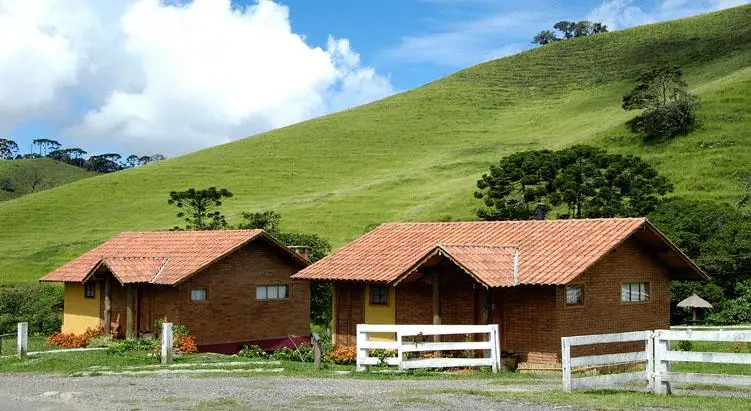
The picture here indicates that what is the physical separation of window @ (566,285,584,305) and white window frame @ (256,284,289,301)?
15.2 meters

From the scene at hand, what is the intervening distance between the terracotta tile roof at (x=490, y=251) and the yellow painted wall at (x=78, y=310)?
1109cm

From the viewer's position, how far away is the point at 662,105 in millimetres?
86188

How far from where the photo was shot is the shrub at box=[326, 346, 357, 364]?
28484 mm

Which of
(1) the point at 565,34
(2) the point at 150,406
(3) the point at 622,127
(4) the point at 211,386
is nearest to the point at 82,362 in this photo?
(4) the point at 211,386

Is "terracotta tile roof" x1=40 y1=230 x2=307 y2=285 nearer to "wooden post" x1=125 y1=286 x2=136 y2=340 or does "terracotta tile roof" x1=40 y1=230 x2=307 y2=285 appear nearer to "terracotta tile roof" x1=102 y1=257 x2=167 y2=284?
"terracotta tile roof" x1=102 y1=257 x2=167 y2=284

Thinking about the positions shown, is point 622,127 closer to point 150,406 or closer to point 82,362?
point 82,362

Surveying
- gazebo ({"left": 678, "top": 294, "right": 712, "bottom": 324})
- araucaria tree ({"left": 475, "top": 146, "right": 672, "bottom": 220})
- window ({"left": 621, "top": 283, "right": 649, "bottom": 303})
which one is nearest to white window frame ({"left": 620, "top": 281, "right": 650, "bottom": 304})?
window ({"left": 621, "top": 283, "right": 649, "bottom": 303})

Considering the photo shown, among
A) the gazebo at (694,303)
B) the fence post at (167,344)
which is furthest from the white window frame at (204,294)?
the gazebo at (694,303)

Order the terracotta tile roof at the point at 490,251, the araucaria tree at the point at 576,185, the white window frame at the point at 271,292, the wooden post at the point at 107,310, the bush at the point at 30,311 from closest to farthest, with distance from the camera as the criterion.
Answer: the terracotta tile roof at the point at 490,251 < the wooden post at the point at 107,310 < the white window frame at the point at 271,292 < the bush at the point at 30,311 < the araucaria tree at the point at 576,185

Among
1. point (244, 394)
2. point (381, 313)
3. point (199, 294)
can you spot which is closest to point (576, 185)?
point (199, 294)

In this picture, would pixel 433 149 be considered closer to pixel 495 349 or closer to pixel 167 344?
pixel 167 344

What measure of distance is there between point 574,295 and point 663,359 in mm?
11098

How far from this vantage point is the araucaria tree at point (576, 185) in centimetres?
5694

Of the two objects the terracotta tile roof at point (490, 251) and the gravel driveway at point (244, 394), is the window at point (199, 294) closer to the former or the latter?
the terracotta tile roof at point (490, 251)
